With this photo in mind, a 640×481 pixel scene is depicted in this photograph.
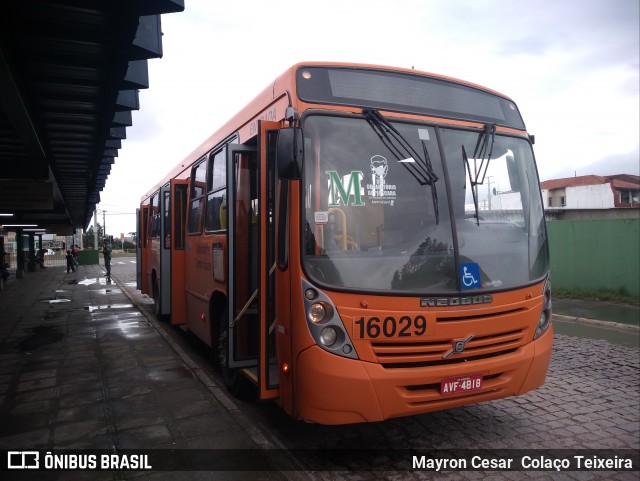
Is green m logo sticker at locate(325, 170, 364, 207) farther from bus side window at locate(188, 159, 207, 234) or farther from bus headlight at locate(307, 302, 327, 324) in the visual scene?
bus side window at locate(188, 159, 207, 234)

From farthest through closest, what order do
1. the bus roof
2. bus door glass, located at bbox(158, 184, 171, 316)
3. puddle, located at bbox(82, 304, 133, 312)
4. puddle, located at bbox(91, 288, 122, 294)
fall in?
puddle, located at bbox(91, 288, 122, 294) < puddle, located at bbox(82, 304, 133, 312) < bus door glass, located at bbox(158, 184, 171, 316) < the bus roof

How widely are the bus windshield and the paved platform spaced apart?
1.82 meters

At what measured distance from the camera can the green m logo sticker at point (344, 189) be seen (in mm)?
3773

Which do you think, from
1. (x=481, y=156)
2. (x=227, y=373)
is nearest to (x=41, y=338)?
(x=227, y=373)

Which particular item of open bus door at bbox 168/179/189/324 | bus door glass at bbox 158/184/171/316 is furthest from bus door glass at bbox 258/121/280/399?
bus door glass at bbox 158/184/171/316

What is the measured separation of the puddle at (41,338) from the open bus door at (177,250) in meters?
2.55

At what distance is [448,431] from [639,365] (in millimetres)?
3988

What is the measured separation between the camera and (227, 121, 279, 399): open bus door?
3918mm

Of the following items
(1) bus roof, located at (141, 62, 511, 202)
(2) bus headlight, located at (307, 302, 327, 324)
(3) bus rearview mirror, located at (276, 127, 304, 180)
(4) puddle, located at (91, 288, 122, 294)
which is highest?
(1) bus roof, located at (141, 62, 511, 202)

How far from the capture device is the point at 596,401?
523cm

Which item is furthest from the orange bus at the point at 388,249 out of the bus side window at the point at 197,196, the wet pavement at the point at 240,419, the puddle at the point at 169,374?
the bus side window at the point at 197,196

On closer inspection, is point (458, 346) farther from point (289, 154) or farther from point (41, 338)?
point (41, 338)

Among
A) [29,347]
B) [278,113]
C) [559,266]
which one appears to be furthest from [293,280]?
[559,266]

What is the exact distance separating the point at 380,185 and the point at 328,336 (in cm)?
130
